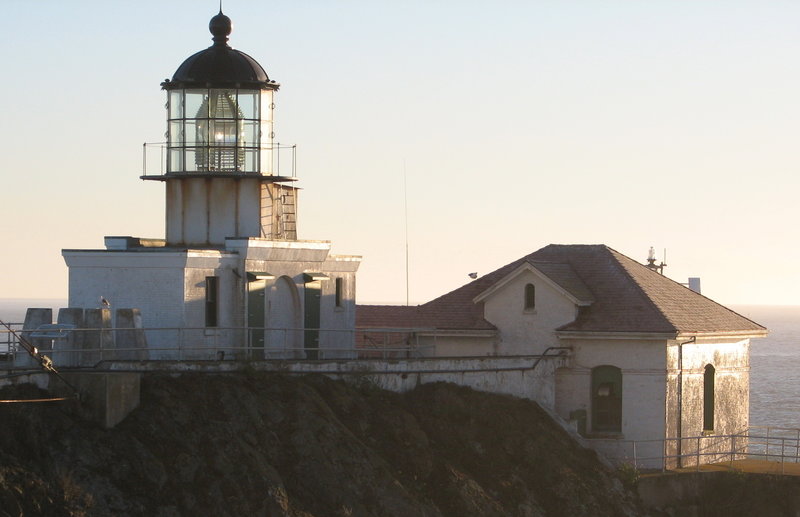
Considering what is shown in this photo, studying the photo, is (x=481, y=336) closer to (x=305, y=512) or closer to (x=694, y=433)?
(x=694, y=433)

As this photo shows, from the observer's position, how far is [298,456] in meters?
26.6

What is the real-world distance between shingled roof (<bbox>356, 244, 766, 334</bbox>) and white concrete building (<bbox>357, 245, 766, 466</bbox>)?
0.04m

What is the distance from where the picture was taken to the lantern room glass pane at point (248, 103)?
111 feet

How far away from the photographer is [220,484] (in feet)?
81.3

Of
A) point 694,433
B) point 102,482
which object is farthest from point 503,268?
point 102,482

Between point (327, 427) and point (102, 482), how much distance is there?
208 inches

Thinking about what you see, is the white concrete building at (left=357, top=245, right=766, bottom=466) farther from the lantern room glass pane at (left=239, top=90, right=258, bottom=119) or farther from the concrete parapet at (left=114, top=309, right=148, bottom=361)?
the concrete parapet at (left=114, top=309, right=148, bottom=361)

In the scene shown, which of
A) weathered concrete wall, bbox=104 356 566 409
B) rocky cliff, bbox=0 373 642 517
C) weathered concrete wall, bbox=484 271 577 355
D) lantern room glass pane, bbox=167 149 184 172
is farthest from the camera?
weathered concrete wall, bbox=484 271 577 355

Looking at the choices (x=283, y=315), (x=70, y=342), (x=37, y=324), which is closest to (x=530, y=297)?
(x=283, y=315)

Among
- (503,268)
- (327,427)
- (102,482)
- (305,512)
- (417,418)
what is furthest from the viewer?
(503,268)

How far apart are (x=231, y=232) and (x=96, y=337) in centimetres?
599

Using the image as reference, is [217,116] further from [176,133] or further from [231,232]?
[231,232]

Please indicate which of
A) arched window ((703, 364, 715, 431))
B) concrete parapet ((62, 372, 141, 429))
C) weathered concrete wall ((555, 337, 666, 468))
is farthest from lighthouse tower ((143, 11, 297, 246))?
arched window ((703, 364, 715, 431))

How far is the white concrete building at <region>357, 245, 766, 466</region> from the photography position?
33.0 m
